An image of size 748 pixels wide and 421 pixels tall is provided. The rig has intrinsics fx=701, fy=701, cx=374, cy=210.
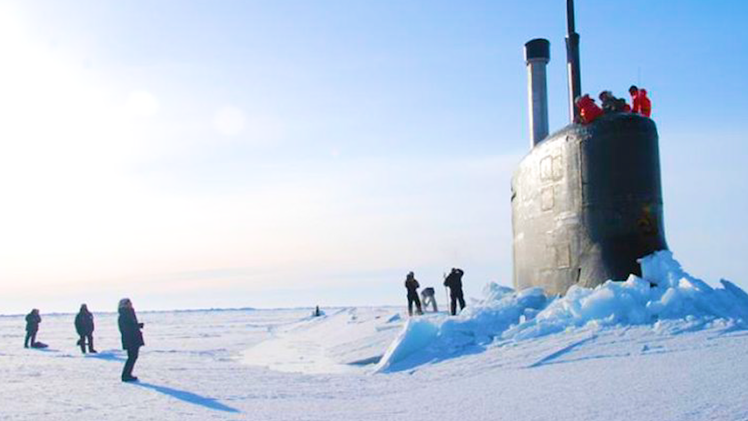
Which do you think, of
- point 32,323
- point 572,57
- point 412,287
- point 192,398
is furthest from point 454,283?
point 32,323

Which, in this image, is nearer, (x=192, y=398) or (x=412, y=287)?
(x=192, y=398)

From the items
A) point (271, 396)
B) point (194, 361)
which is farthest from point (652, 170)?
point (194, 361)

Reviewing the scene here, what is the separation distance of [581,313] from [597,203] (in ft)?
5.96

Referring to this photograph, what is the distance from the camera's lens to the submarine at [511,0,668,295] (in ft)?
35.4

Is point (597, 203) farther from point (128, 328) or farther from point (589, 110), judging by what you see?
point (128, 328)

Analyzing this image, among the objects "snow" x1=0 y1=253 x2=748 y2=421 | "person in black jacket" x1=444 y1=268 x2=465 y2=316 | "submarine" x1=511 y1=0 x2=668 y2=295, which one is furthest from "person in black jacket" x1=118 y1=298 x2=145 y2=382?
"person in black jacket" x1=444 y1=268 x2=465 y2=316

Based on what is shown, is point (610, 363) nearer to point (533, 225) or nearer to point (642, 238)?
point (642, 238)

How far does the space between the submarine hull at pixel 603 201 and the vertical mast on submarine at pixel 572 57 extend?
8.40ft

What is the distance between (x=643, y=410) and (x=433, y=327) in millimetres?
5753

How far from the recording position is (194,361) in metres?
15.1

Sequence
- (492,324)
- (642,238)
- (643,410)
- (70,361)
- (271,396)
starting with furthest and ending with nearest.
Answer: (70,361) < (492,324) < (642,238) < (271,396) < (643,410)

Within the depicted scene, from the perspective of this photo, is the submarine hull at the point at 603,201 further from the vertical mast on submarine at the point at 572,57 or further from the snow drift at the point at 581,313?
the vertical mast on submarine at the point at 572,57

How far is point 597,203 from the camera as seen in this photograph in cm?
1095

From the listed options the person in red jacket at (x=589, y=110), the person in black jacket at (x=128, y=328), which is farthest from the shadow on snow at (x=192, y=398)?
the person in red jacket at (x=589, y=110)
